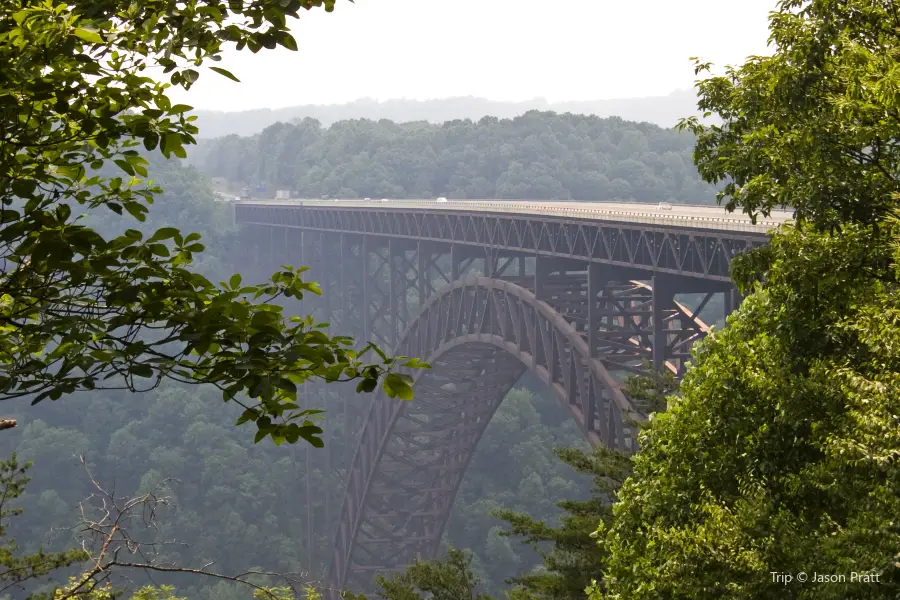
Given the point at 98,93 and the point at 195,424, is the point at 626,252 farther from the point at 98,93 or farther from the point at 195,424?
the point at 195,424

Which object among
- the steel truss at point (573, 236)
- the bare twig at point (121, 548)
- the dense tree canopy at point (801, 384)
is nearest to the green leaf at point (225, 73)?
the bare twig at point (121, 548)

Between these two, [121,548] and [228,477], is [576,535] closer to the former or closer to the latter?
[121,548]

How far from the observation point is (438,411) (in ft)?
154

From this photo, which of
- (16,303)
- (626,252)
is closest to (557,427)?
(626,252)

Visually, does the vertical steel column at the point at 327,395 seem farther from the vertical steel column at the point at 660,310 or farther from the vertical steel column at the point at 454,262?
the vertical steel column at the point at 660,310

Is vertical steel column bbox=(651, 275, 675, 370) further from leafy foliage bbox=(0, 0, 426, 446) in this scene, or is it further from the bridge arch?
leafy foliage bbox=(0, 0, 426, 446)

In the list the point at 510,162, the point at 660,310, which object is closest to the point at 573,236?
the point at 660,310

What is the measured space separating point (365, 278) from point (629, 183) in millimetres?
37556

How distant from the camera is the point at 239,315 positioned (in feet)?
17.2

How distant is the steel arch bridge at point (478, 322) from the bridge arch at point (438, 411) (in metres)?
0.09

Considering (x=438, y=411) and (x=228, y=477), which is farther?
(x=228, y=477)

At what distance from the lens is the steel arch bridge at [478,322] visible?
26.6 meters

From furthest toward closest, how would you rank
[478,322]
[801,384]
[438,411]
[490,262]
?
[478,322] < [438,411] < [490,262] < [801,384]

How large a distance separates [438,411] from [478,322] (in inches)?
190
